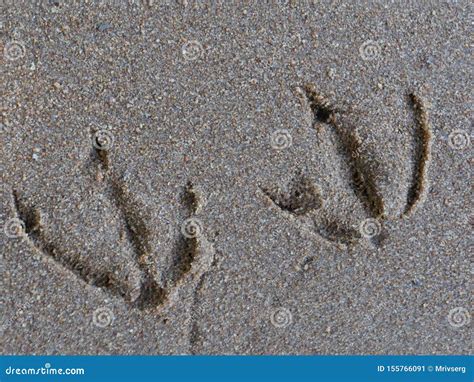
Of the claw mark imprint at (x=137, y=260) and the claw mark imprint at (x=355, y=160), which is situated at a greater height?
the claw mark imprint at (x=355, y=160)

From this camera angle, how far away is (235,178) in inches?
55.9

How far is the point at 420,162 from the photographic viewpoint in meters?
1.44

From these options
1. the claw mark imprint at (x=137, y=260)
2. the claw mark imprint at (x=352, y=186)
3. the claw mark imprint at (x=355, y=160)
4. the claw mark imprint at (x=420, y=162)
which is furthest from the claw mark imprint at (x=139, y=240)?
the claw mark imprint at (x=420, y=162)

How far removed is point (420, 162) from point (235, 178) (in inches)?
16.7

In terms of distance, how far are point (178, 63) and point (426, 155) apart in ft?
1.97

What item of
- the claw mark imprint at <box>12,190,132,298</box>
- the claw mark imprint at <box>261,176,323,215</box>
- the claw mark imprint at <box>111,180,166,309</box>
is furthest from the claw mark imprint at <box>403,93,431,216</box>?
the claw mark imprint at <box>12,190,132,298</box>

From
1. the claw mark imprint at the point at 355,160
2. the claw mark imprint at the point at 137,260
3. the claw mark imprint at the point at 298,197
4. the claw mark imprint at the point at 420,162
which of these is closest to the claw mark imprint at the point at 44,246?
the claw mark imprint at the point at 137,260

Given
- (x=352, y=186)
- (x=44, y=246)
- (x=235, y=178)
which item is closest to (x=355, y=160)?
(x=352, y=186)

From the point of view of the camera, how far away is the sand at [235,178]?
54.3 inches

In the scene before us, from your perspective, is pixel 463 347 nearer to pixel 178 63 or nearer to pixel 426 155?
pixel 426 155

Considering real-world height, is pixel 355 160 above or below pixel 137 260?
above

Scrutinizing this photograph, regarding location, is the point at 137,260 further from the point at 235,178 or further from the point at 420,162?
the point at 420,162

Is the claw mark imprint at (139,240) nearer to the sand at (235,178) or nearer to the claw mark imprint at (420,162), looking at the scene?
the sand at (235,178)

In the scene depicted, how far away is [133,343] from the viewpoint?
1.41 metres
